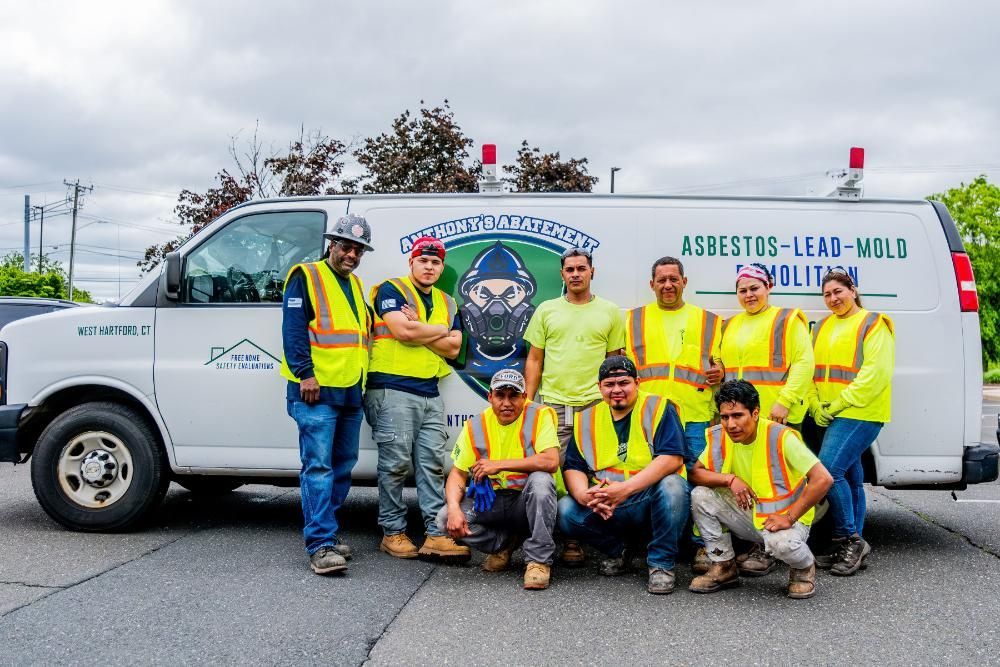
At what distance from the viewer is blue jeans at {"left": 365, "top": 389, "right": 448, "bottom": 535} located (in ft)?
17.6

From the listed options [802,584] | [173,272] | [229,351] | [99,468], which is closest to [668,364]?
[802,584]

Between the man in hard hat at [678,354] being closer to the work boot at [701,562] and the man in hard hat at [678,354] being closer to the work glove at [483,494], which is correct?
the work boot at [701,562]

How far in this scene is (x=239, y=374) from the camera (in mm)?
5781

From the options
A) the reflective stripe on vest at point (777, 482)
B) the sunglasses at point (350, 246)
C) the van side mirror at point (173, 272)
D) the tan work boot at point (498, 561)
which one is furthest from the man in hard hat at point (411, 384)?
the reflective stripe on vest at point (777, 482)

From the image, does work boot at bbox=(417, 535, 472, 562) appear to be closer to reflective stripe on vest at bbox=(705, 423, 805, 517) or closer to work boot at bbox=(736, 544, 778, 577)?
work boot at bbox=(736, 544, 778, 577)

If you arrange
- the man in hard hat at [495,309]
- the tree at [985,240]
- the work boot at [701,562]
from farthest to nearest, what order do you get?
the tree at [985,240] → the man in hard hat at [495,309] → the work boot at [701,562]

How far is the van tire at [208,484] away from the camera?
6.63 metres

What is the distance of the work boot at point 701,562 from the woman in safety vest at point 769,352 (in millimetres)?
843

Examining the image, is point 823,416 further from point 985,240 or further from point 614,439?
point 985,240

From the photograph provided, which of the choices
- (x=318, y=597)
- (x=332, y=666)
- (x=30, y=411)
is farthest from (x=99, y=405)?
(x=332, y=666)

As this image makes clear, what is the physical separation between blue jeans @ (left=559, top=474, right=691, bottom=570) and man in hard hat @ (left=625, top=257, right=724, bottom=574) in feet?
1.52

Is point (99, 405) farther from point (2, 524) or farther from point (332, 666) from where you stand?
point (332, 666)

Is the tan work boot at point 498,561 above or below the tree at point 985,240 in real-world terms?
below

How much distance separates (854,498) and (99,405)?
474cm
